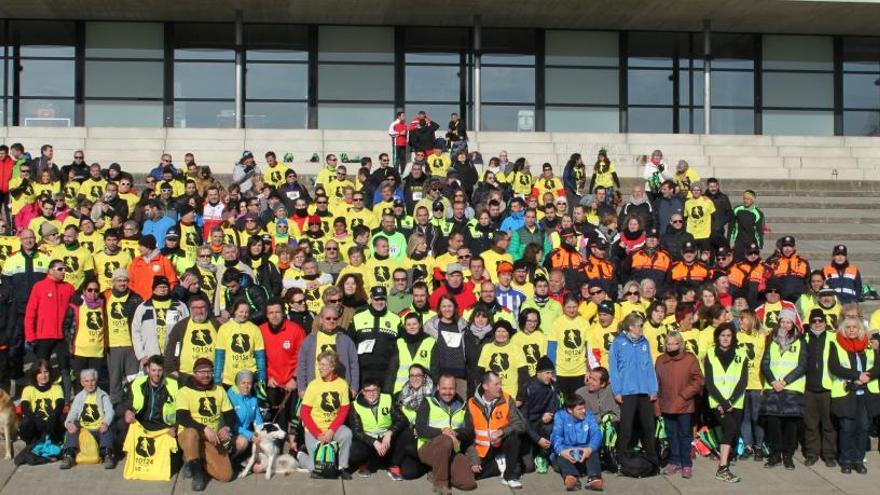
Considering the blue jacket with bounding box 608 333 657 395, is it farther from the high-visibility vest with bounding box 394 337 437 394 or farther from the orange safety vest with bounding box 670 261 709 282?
the orange safety vest with bounding box 670 261 709 282

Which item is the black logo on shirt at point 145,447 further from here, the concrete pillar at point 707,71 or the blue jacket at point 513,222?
the concrete pillar at point 707,71

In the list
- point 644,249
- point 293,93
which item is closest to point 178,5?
point 293,93

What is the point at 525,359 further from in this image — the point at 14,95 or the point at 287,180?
the point at 14,95

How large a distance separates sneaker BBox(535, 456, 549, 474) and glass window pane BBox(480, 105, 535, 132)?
17.4 meters

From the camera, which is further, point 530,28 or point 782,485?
point 530,28

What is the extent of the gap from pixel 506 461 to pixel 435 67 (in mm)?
18298

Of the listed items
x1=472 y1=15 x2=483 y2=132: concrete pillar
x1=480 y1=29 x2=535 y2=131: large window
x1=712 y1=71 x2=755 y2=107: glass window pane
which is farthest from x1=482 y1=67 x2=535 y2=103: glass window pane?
x1=712 y1=71 x2=755 y2=107: glass window pane

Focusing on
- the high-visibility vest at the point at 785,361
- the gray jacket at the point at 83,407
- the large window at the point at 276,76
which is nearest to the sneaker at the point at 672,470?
the high-visibility vest at the point at 785,361

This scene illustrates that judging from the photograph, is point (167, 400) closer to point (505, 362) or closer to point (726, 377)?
point (505, 362)

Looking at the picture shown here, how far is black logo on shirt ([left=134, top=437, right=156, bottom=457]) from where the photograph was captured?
11422 millimetres

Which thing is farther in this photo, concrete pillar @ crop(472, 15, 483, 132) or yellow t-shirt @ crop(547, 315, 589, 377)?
concrete pillar @ crop(472, 15, 483, 132)

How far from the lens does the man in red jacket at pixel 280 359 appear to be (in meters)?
12.3

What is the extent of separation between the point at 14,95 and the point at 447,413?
1998 cm

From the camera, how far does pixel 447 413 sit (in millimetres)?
11500
